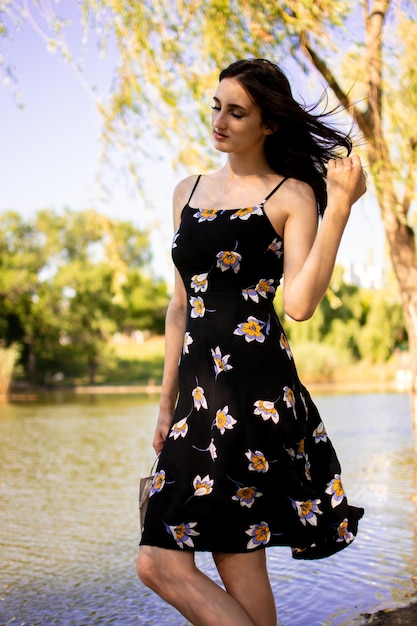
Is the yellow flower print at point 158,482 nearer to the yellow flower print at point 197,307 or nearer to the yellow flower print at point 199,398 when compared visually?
the yellow flower print at point 199,398

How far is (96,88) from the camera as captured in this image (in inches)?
297

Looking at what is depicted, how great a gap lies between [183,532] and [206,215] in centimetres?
71

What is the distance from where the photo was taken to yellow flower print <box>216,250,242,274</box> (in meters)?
1.92

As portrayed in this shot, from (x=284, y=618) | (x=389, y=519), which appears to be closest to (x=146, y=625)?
(x=284, y=618)

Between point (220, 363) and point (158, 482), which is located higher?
point (220, 363)

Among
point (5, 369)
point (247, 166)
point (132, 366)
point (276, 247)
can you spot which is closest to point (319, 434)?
point (276, 247)

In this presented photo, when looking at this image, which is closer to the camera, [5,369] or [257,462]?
[257,462]

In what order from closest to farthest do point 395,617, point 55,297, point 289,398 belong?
point 289,398, point 395,617, point 55,297

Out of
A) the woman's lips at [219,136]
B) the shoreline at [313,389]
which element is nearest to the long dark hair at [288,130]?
the woman's lips at [219,136]

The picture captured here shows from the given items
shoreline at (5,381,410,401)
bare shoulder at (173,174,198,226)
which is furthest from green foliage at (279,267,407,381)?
bare shoulder at (173,174,198,226)

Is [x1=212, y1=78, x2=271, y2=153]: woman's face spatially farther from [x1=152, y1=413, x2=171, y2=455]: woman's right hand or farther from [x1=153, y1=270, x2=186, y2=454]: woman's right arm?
[x1=152, y1=413, x2=171, y2=455]: woman's right hand

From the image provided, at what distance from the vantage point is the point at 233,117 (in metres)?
2.01

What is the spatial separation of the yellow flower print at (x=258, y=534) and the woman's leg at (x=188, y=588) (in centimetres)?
12

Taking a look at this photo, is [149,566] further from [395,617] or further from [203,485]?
[395,617]
